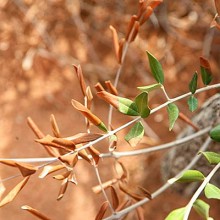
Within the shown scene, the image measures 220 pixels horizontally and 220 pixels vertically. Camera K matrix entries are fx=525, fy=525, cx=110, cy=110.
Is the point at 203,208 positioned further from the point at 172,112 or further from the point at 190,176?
the point at 172,112

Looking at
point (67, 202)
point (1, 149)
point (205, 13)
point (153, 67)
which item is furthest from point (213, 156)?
point (205, 13)

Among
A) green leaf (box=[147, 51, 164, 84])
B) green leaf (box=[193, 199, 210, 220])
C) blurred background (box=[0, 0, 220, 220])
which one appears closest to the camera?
green leaf (box=[193, 199, 210, 220])

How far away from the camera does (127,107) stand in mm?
924

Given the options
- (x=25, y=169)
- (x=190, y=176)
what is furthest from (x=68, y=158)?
(x=190, y=176)

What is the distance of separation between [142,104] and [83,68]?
90cm

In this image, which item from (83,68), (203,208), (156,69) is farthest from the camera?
(83,68)

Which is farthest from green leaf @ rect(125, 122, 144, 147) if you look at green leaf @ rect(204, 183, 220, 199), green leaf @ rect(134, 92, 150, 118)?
green leaf @ rect(204, 183, 220, 199)

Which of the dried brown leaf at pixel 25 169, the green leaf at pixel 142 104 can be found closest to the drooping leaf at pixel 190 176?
the green leaf at pixel 142 104

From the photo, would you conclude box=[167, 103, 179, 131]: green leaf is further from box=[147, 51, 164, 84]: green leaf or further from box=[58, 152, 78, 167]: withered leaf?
box=[58, 152, 78, 167]: withered leaf

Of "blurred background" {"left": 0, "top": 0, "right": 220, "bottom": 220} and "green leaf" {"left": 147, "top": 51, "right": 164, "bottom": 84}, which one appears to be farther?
"blurred background" {"left": 0, "top": 0, "right": 220, "bottom": 220}

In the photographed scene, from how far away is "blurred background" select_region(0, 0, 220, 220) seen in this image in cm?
164

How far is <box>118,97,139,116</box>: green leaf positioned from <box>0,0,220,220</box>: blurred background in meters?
0.75

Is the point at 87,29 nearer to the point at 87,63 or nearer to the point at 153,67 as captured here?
the point at 87,63

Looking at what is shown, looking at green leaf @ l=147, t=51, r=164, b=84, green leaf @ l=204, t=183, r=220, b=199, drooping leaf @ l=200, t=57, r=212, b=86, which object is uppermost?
green leaf @ l=147, t=51, r=164, b=84
